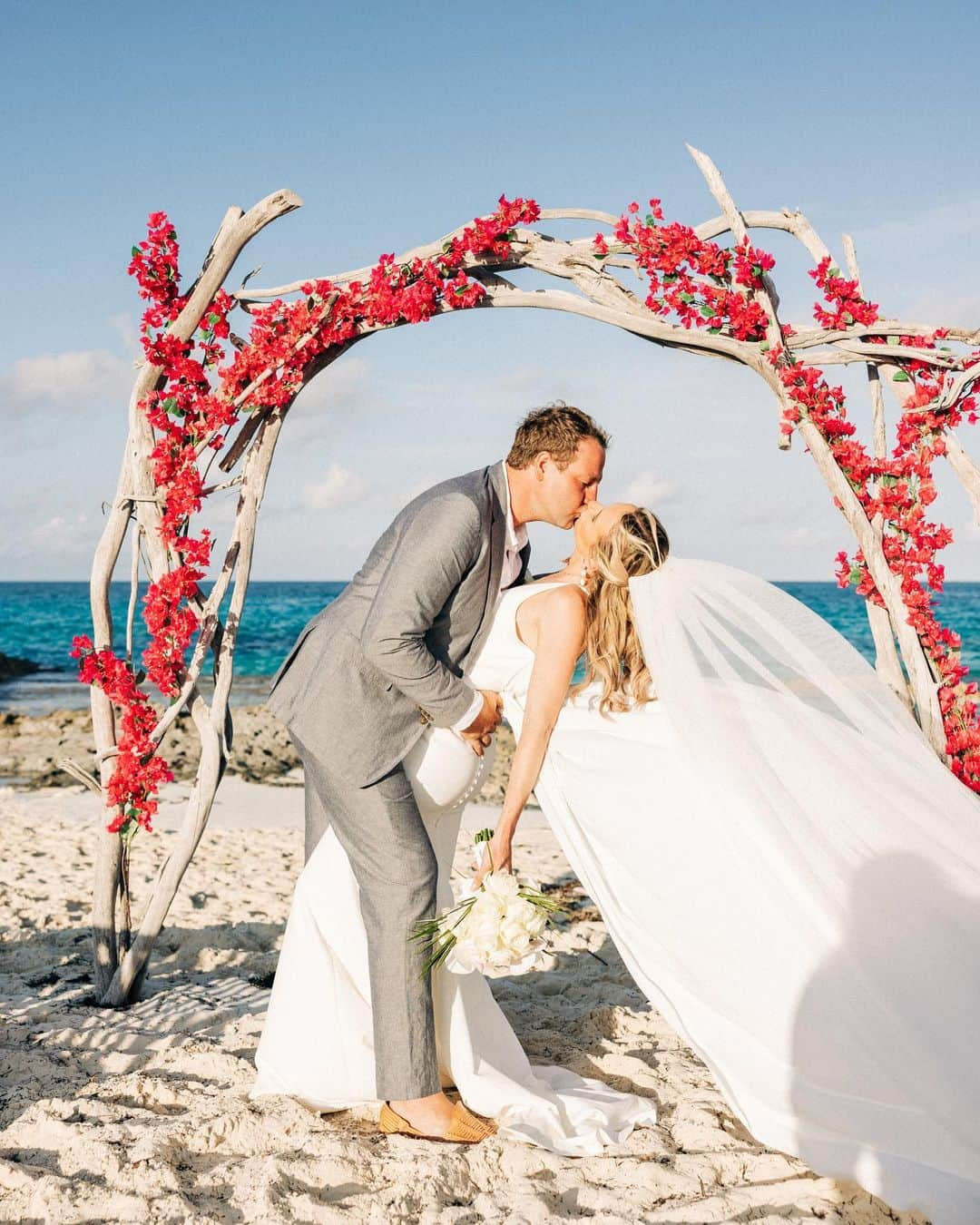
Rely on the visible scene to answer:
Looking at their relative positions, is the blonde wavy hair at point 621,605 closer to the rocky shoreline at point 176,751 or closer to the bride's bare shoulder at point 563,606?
the bride's bare shoulder at point 563,606

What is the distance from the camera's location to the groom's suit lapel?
3281mm

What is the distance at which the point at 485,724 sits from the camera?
10.7 ft

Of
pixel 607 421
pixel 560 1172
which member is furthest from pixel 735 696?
pixel 560 1172

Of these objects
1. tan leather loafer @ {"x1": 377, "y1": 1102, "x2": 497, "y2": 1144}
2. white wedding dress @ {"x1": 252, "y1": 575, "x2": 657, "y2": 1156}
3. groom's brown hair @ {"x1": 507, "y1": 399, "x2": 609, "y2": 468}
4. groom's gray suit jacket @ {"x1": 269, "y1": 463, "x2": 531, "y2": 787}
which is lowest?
tan leather loafer @ {"x1": 377, "y1": 1102, "x2": 497, "y2": 1144}

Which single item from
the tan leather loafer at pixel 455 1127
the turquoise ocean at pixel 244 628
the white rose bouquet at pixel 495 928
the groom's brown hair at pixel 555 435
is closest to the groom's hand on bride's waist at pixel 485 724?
the white rose bouquet at pixel 495 928

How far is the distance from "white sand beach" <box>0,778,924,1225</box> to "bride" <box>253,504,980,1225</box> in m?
0.15

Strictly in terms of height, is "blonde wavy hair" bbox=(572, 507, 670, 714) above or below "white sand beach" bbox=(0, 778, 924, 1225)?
above

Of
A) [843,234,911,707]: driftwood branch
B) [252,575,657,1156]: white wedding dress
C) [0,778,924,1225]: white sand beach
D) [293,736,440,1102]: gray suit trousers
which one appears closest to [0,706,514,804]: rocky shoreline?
[0,778,924,1225]: white sand beach

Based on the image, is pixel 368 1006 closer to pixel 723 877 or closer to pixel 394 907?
pixel 394 907

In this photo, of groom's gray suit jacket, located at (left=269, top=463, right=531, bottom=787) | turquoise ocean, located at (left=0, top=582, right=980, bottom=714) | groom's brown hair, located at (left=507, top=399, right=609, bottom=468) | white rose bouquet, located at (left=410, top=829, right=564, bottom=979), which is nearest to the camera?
white rose bouquet, located at (left=410, top=829, right=564, bottom=979)

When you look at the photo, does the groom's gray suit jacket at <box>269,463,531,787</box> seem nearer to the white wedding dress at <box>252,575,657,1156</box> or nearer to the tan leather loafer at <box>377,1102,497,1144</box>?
the white wedding dress at <box>252,575,657,1156</box>

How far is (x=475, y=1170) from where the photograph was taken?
294 cm

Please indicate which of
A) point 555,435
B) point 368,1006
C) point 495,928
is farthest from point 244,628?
point 495,928

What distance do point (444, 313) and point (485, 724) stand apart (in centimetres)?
187
